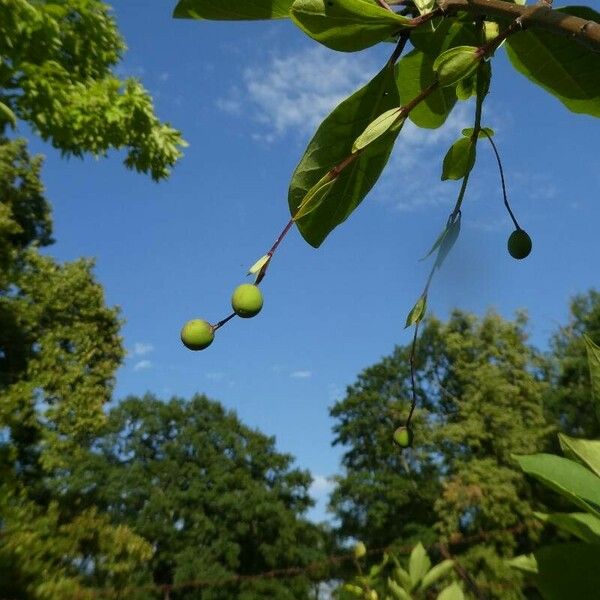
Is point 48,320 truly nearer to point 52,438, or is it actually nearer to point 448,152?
point 52,438

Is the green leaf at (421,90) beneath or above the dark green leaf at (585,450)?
above

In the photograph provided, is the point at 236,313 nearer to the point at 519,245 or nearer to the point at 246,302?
the point at 246,302

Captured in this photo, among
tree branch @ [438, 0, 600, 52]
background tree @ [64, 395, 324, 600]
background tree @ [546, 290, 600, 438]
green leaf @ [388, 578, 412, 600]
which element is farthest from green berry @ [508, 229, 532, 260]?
background tree @ [64, 395, 324, 600]

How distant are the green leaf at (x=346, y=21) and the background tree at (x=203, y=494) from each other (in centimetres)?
2424

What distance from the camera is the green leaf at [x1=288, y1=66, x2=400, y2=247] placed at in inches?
20.3

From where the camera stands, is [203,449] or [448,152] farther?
[203,449]

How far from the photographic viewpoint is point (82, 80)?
202 inches

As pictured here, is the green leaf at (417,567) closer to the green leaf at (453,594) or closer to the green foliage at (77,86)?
the green leaf at (453,594)

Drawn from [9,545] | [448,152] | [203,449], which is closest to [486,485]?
[203,449]

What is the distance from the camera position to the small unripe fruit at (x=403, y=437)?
0.69 metres

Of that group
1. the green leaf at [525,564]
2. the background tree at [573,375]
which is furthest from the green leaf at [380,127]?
the background tree at [573,375]

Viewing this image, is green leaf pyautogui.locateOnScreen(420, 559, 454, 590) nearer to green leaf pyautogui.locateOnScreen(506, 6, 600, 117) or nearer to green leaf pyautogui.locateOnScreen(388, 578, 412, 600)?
green leaf pyautogui.locateOnScreen(388, 578, 412, 600)

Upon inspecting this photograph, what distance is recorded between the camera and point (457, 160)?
609 mm

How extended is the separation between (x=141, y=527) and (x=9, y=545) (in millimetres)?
20559
